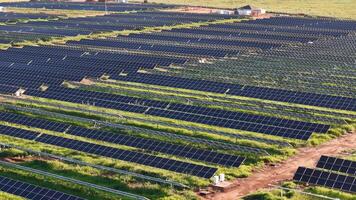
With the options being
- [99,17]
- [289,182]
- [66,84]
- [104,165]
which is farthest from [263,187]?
[99,17]

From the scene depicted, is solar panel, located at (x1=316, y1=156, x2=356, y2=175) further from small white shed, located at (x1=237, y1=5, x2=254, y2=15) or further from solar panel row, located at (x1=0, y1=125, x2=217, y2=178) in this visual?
small white shed, located at (x1=237, y1=5, x2=254, y2=15)

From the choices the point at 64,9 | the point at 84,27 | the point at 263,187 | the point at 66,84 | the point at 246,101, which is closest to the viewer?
the point at 263,187

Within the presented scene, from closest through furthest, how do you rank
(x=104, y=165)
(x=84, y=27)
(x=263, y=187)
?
(x=263, y=187), (x=104, y=165), (x=84, y=27)

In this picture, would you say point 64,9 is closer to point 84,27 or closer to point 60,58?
point 84,27

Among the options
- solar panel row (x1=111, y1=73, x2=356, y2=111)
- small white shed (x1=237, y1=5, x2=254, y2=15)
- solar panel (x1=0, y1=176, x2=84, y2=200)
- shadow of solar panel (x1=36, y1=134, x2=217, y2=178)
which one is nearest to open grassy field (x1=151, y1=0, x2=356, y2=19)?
small white shed (x1=237, y1=5, x2=254, y2=15)

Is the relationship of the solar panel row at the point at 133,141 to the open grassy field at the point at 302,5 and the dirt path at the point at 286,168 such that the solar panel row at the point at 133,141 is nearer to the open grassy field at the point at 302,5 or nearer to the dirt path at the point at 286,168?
the dirt path at the point at 286,168

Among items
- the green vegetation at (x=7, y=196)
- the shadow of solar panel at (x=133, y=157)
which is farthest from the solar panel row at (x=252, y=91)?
the green vegetation at (x=7, y=196)
